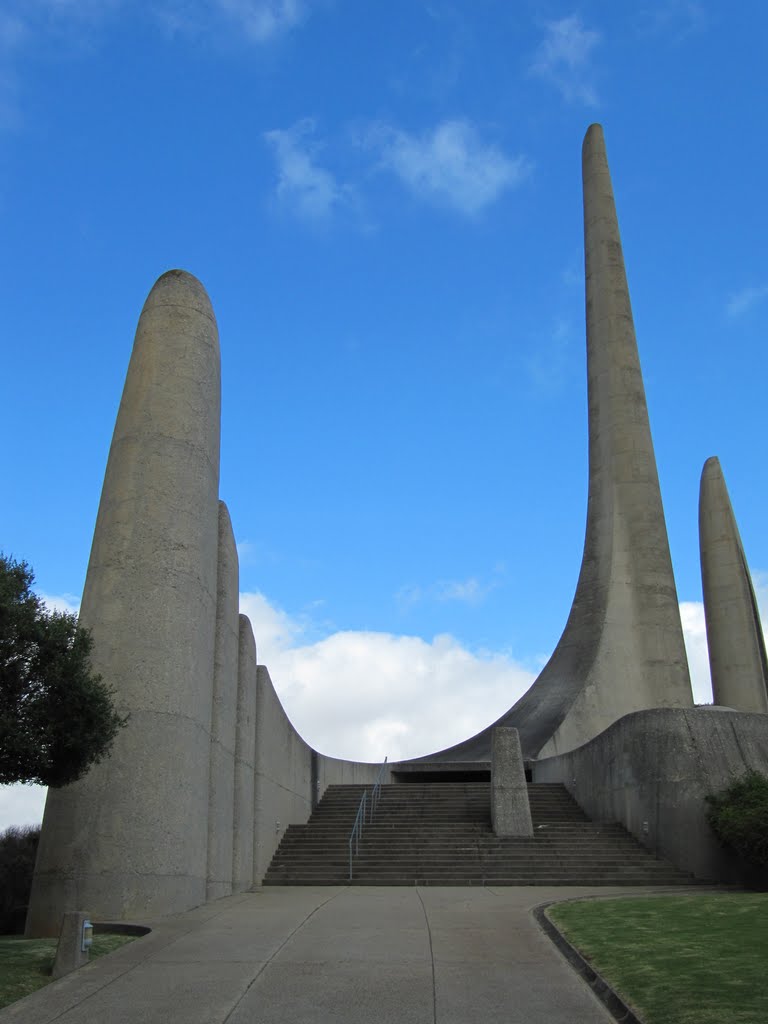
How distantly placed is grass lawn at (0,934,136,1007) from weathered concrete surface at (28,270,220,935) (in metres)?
1.16

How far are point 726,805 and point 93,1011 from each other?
449 inches

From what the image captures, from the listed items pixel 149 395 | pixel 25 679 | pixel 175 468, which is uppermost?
pixel 149 395

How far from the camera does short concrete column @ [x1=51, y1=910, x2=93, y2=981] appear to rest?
7.53m

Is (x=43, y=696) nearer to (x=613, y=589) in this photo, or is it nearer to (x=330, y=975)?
(x=330, y=975)

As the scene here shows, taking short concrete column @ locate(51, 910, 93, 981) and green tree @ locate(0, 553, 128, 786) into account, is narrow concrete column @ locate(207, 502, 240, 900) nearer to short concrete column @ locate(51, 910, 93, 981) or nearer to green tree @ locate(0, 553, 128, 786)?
green tree @ locate(0, 553, 128, 786)

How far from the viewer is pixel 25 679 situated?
29.6 ft

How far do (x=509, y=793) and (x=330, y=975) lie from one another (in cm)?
1048

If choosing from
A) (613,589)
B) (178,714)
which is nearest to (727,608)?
(613,589)

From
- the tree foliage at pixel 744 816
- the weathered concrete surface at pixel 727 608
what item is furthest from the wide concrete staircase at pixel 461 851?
the weathered concrete surface at pixel 727 608

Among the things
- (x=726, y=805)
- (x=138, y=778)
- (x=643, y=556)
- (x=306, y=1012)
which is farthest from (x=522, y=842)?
(x=643, y=556)

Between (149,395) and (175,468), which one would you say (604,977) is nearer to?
(175,468)

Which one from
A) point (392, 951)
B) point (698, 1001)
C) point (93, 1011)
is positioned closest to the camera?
point (698, 1001)

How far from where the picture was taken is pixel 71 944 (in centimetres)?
760

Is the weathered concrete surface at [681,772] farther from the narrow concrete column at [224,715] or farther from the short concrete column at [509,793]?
the narrow concrete column at [224,715]
